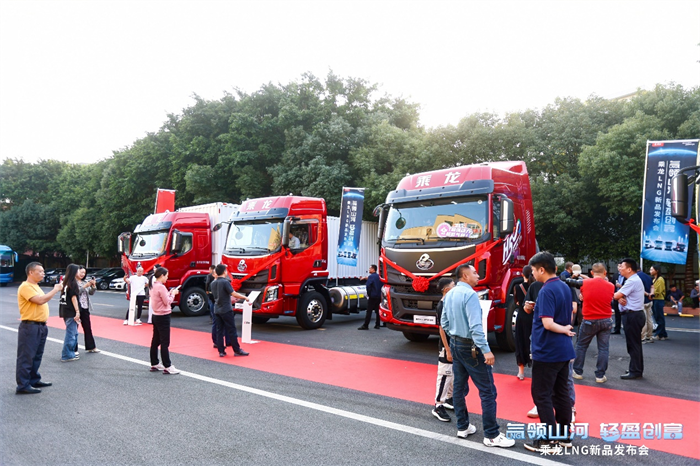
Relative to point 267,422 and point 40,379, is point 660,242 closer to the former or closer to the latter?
point 267,422

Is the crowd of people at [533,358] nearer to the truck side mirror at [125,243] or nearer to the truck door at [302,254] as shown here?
the truck door at [302,254]

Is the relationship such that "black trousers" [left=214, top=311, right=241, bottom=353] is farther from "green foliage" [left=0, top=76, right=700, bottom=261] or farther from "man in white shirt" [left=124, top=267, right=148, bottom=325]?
"green foliage" [left=0, top=76, right=700, bottom=261]

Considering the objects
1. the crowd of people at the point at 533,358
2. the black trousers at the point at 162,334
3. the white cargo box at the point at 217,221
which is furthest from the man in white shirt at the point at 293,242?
the crowd of people at the point at 533,358

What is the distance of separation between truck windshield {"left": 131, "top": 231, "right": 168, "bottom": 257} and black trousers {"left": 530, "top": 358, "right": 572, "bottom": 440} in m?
13.4

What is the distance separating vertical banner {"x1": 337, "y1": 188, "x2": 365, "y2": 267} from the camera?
1482 cm

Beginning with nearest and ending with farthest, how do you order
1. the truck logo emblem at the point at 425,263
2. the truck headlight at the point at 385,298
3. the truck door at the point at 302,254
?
the truck logo emblem at the point at 425,263 → the truck headlight at the point at 385,298 → the truck door at the point at 302,254

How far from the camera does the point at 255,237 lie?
40.6ft

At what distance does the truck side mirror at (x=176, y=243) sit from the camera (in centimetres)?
1504

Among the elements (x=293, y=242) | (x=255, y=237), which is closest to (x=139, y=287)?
(x=255, y=237)

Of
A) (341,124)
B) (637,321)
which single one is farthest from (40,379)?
(341,124)

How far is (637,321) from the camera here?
705 cm

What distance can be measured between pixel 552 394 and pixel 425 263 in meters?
4.47

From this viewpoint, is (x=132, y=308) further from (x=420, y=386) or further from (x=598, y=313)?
(x=598, y=313)

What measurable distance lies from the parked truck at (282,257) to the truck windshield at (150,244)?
354 cm
